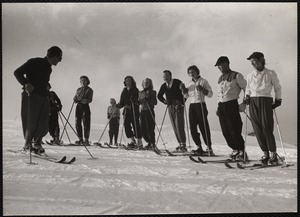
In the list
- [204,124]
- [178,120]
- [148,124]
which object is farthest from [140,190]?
[148,124]

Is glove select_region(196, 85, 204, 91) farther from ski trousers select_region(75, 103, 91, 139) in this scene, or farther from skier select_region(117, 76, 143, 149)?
ski trousers select_region(75, 103, 91, 139)

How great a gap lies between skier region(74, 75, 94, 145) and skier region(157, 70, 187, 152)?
89.6 inches

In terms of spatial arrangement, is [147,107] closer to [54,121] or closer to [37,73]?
[54,121]

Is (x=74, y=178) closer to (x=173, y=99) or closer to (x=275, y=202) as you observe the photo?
(x=275, y=202)

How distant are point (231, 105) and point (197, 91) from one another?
2.95 feet

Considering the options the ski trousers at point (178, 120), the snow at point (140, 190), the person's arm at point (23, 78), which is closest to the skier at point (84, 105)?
→ the ski trousers at point (178, 120)

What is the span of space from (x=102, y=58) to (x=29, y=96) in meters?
1.62

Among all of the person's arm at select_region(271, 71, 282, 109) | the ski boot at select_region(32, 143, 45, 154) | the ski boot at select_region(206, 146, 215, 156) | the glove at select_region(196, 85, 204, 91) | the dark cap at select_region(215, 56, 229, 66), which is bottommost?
the ski boot at select_region(206, 146, 215, 156)

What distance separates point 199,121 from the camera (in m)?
5.26

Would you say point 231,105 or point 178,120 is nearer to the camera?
point 231,105

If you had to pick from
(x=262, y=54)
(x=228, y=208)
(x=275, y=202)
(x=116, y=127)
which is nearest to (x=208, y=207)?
(x=228, y=208)

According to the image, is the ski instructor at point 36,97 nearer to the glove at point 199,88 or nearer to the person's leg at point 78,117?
the glove at point 199,88

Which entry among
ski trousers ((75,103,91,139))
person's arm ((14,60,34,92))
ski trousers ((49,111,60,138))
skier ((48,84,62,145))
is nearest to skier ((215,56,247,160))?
person's arm ((14,60,34,92))

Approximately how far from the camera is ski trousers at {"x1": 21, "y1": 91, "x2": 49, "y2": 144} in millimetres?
4227
